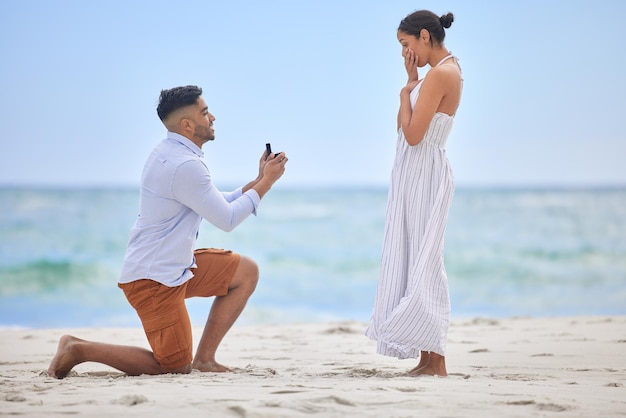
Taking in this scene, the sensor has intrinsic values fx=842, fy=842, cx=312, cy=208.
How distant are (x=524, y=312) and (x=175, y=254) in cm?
650

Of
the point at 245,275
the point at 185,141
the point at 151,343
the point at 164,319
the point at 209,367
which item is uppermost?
the point at 185,141

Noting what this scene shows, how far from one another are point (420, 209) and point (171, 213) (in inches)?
44.2

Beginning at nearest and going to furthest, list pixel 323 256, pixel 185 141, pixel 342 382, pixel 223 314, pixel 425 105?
1. pixel 342 382
2. pixel 425 105
3. pixel 185 141
4. pixel 223 314
5. pixel 323 256

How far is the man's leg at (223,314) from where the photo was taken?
4.02 m

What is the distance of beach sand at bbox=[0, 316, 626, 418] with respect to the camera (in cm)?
280

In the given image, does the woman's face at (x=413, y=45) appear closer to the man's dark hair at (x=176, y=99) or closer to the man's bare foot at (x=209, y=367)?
the man's dark hair at (x=176, y=99)

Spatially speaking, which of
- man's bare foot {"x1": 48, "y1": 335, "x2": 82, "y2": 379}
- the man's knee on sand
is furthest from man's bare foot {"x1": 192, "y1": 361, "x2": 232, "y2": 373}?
man's bare foot {"x1": 48, "y1": 335, "x2": 82, "y2": 379}

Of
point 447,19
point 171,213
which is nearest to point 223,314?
point 171,213

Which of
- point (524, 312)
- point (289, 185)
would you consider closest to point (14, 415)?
→ point (524, 312)

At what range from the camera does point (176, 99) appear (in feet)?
12.9

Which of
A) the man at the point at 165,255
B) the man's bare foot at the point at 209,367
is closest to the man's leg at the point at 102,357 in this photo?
the man at the point at 165,255

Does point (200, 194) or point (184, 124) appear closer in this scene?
point (200, 194)

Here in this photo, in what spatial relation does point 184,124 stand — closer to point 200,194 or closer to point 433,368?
point 200,194

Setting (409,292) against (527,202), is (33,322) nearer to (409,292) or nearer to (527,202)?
(409,292)
